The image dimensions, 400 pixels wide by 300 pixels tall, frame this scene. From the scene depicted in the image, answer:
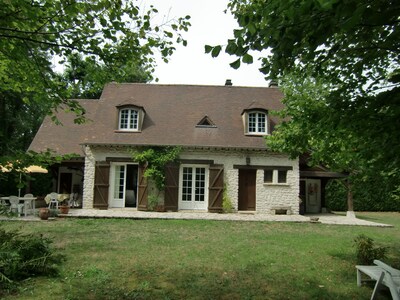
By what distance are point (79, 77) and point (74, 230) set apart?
6.50 metres

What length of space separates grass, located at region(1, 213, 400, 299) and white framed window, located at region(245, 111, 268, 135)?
6445 millimetres

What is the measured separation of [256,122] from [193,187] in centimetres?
456

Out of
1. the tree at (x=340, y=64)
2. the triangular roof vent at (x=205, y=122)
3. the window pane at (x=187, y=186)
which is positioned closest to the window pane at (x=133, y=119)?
the triangular roof vent at (x=205, y=122)

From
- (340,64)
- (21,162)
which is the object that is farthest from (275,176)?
(21,162)

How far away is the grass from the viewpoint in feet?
16.2

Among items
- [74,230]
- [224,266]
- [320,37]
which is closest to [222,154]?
[74,230]

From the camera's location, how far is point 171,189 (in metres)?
15.8

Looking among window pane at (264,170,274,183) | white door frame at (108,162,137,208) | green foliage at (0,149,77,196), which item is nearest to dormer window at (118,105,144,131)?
white door frame at (108,162,137,208)

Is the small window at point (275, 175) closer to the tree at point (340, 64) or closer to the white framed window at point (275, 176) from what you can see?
the white framed window at point (275, 176)

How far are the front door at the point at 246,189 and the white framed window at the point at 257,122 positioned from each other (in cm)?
208

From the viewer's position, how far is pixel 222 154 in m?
16.0

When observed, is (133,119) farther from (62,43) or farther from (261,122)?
(62,43)

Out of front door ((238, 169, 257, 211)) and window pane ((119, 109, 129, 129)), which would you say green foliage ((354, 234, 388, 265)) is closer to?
front door ((238, 169, 257, 211))

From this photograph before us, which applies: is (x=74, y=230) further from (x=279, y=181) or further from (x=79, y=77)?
(x=279, y=181)
